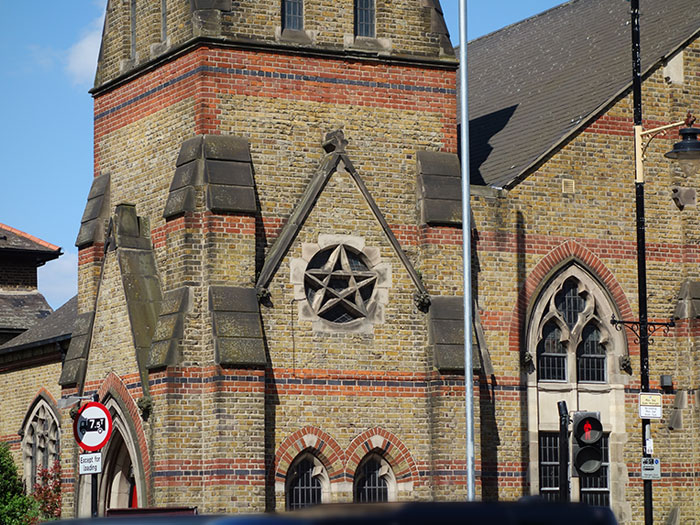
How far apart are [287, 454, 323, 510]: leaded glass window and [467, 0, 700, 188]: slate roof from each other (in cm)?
639

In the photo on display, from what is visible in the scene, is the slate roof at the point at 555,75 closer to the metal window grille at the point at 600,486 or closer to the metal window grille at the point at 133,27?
the metal window grille at the point at 600,486

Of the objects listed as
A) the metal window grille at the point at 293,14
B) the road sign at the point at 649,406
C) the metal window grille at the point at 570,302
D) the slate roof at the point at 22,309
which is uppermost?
the metal window grille at the point at 293,14

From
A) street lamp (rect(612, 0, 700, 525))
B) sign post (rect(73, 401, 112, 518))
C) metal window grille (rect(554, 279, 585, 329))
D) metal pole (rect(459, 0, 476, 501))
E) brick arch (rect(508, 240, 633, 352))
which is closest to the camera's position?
sign post (rect(73, 401, 112, 518))

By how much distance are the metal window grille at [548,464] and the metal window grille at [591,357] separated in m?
1.31

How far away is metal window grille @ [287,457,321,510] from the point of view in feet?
79.1

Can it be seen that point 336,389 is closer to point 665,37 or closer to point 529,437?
point 529,437

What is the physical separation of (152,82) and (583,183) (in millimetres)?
8193

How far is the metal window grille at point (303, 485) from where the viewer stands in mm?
24109

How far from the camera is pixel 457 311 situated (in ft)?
82.5

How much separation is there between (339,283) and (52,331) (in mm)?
10996

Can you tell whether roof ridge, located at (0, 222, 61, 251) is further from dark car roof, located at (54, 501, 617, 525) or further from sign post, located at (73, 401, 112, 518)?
dark car roof, located at (54, 501, 617, 525)

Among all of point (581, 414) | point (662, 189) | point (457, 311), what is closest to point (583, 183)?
point (662, 189)

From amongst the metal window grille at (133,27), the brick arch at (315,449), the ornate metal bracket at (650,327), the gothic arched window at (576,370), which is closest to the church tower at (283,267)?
the brick arch at (315,449)

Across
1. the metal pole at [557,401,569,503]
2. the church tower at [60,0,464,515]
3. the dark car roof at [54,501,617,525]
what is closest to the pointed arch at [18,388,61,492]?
the church tower at [60,0,464,515]
